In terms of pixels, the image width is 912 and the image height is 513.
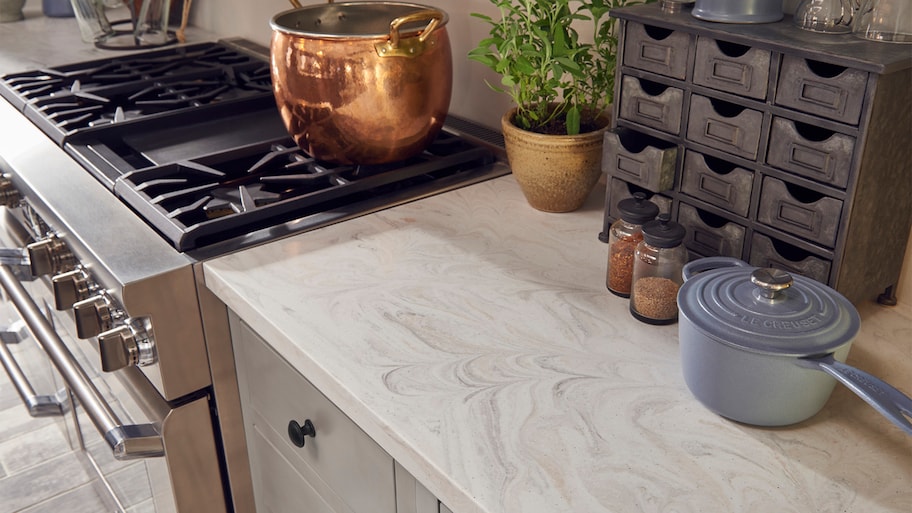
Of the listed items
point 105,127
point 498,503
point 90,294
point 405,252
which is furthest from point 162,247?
point 498,503

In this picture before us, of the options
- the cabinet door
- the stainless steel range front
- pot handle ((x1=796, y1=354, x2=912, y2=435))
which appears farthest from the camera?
the stainless steel range front

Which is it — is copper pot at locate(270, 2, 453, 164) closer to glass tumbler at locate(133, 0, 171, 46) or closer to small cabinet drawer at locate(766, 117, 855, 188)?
small cabinet drawer at locate(766, 117, 855, 188)

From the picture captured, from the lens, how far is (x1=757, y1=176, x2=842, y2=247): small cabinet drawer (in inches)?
33.2

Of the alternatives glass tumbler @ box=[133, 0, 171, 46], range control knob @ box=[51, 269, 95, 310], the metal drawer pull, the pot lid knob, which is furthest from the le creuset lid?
glass tumbler @ box=[133, 0, 171, 46]

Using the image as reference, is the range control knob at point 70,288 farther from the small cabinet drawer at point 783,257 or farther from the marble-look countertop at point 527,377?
the small cabinet drawer at point 783,257

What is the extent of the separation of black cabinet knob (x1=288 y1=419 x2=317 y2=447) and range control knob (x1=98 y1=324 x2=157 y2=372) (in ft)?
0.74

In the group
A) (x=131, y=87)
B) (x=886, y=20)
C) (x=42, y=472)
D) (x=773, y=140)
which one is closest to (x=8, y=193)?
(x=131, y=87)

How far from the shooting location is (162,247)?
3.57 ft

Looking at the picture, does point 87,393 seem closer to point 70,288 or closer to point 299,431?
point 70,288

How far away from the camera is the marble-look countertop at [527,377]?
26.7 inches

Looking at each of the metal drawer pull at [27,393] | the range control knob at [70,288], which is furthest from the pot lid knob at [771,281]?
the metal drawer pull at [27,393]

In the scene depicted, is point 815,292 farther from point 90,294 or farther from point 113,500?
point 113,500

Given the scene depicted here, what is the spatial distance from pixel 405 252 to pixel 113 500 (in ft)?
3.27

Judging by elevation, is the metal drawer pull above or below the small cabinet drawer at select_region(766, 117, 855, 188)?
below
